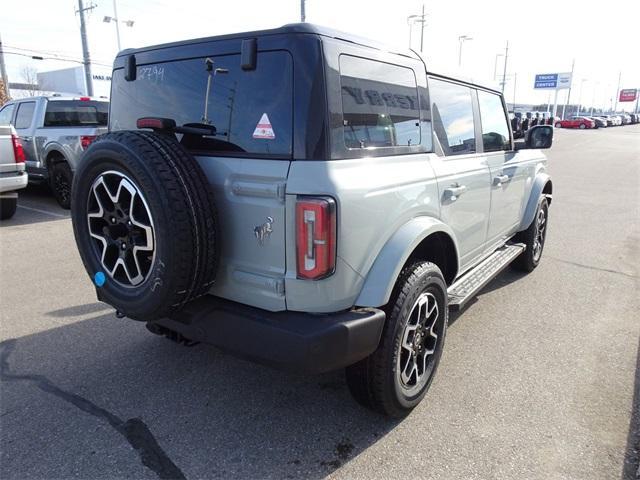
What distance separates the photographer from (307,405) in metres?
2.84

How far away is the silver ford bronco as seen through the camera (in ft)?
6.98

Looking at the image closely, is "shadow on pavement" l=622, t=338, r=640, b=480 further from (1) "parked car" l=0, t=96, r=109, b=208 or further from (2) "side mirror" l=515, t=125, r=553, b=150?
(1) "parked car" l=0, t=96, r=109, b=208

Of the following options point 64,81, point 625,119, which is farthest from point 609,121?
point 64,81

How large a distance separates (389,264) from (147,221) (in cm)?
121

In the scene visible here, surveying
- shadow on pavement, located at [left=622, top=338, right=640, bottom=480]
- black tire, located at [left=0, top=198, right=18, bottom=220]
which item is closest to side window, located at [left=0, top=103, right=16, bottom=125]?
black tire, located at [left=0, top=198, right=18, bottom=220]

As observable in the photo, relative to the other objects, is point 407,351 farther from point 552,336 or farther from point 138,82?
point 138,82

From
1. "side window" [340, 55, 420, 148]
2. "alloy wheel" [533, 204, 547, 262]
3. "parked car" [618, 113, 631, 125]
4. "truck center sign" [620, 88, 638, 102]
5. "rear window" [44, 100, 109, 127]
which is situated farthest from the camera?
"truck center sign" [620, 88, 638, 102]

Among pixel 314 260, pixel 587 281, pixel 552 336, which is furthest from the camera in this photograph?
pixel 587 281

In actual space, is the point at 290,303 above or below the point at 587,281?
above

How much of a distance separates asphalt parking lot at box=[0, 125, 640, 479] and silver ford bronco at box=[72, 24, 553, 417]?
1.12 ft

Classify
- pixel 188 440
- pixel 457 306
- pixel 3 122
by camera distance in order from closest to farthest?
pixel 188 440 < pixel 457 306 < pixel 3 122

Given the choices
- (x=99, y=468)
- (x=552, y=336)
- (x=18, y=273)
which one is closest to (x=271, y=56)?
(x=99, y=468)

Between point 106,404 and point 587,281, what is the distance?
4.82m

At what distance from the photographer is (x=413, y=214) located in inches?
104
